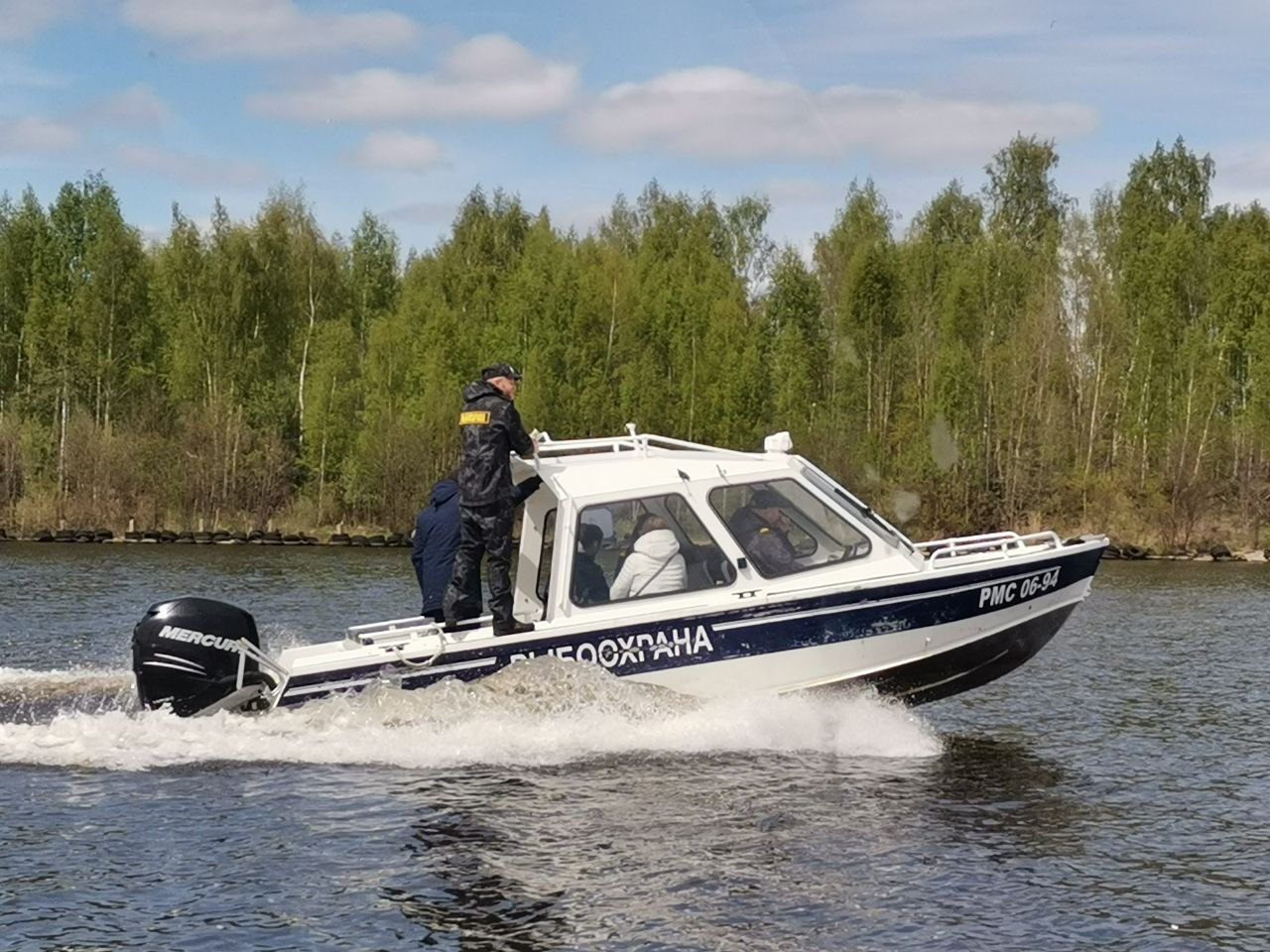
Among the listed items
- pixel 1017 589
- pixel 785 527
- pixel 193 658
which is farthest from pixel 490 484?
pixel 1017 589

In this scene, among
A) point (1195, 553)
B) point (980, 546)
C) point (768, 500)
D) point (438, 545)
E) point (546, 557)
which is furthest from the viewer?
point (1195, 553)

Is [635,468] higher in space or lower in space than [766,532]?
higher

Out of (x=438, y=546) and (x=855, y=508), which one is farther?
(x=438, y=546)

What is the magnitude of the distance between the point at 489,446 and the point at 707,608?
81.2 inches

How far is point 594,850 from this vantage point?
1023 cm

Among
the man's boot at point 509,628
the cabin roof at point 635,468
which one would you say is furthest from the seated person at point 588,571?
the man's boot at point 509,628

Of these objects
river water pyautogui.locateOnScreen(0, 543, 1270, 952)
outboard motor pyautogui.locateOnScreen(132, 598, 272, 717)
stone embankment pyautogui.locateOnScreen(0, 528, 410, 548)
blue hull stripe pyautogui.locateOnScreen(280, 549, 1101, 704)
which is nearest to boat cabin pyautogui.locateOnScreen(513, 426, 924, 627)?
blue hull stripe pyautogui.locateOnScreen(280, 549, 1101, 704)

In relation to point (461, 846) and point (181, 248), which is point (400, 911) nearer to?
point (461, 846)

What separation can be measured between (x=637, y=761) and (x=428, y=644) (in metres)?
1.82

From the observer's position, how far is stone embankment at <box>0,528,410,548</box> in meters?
53.7

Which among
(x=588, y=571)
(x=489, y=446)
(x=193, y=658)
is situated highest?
(x=489, y=446)

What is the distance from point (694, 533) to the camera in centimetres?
1275

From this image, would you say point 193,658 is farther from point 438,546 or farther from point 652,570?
point 652,570

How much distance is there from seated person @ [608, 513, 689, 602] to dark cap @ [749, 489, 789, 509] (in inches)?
29.1
